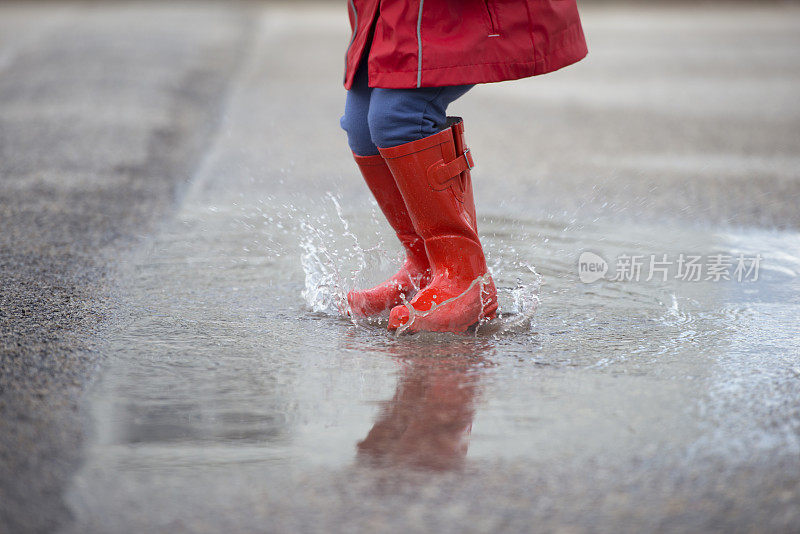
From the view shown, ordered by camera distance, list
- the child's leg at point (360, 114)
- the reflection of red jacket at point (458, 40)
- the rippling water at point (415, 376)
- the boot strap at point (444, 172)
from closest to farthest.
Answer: the rippling water at point (415, 376), the reflection of red jacket at point (458, 40), the boot strap at point (444, 172), the child's leg at point (360, 114)

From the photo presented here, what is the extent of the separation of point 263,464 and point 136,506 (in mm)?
236

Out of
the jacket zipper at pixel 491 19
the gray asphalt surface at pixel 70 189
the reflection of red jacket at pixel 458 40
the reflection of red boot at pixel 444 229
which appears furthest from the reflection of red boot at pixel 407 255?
the gray asphalt surface at pixel 70 189

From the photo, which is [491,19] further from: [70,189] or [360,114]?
[70,189]

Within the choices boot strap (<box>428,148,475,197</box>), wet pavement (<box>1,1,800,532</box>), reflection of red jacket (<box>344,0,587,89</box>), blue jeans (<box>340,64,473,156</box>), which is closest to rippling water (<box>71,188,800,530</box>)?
wet pavement (<box>1,1,800,532</box>)

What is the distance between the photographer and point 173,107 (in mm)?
5961

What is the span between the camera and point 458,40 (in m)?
2.12

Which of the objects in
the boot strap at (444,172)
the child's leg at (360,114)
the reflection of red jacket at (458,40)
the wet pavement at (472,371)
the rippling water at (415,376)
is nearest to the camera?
the wet pavement at (472,371)

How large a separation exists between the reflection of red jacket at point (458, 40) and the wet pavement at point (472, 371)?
2.05ft

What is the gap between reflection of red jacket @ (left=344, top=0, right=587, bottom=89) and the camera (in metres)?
2.11

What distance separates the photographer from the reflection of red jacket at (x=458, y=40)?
211cm

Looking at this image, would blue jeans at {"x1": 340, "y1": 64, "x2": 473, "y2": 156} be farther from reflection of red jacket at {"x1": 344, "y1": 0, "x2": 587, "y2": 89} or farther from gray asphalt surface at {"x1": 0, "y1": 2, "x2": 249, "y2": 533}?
gray asphalt surface at {"x1": 0, "y1": 2, "x2": 249, "y2": 533}

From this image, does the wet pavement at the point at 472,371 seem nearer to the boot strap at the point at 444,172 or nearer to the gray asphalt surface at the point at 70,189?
the gray asphalt surface at the point at 70,189

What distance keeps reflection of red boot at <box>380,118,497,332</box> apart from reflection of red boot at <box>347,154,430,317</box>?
0.15 metres

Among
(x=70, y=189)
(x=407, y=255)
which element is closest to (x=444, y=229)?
(x=407, y=255)
